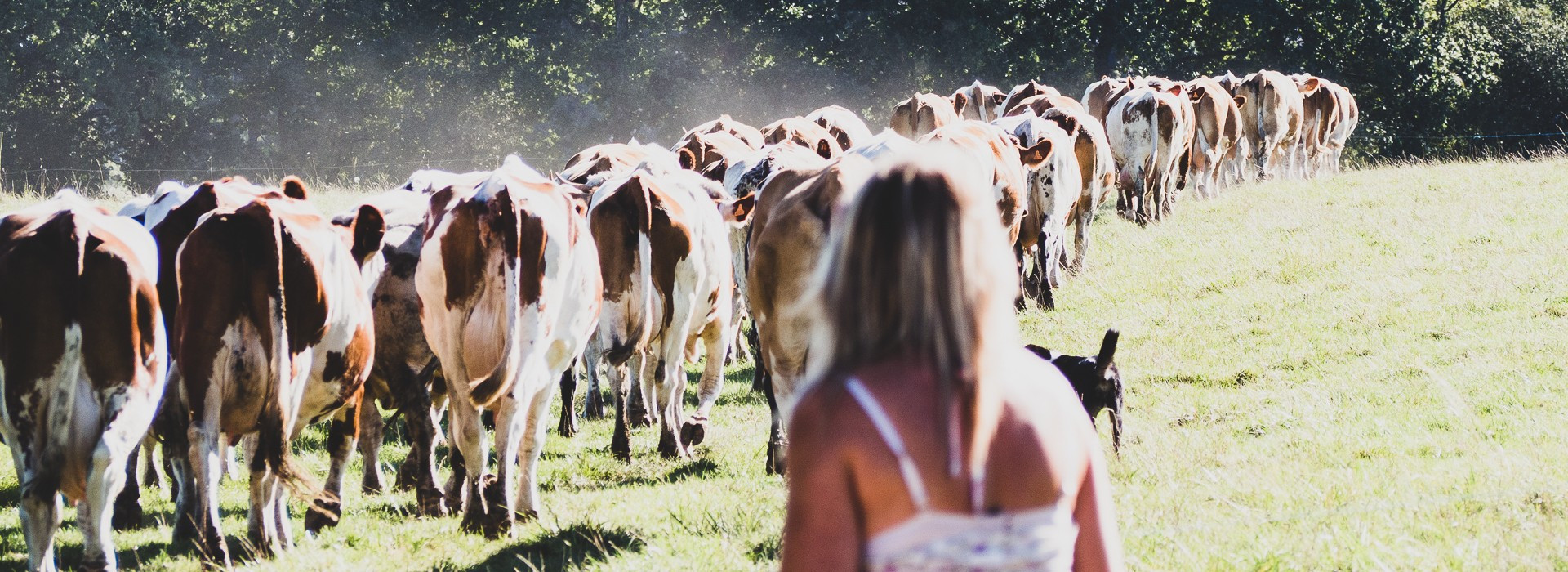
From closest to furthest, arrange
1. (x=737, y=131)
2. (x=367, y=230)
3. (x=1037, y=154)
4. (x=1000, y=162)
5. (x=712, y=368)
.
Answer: (x=367, y=230) < (x=712, y=368) < (x=1000, y=162) < (x=1037, y=154) < (x=737, y=131)

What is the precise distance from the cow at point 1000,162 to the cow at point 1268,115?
1486cm

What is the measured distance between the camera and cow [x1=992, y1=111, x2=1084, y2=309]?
41.8ft

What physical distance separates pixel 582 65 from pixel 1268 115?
23.5 m

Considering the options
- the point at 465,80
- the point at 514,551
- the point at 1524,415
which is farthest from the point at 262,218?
the point at 465,80

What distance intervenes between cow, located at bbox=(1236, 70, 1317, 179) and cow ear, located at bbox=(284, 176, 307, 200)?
20.0 meters

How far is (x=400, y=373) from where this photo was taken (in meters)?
7.56

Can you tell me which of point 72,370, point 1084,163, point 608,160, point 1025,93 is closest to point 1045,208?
point 1084,163

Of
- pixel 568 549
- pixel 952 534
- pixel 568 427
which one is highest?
pixel 952 534

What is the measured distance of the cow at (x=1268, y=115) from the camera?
23922 millimetres

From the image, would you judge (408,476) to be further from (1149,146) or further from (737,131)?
(1149,146)

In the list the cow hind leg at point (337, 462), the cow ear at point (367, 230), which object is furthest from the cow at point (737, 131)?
the cow hind leg at point (337, 462)

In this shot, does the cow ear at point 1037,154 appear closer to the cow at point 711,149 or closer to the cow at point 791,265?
the cow at point 711,149

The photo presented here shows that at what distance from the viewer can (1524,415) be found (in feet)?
25.2

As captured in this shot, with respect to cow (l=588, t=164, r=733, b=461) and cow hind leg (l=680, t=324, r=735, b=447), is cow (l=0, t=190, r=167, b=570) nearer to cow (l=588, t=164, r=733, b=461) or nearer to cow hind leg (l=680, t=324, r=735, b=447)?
cow (l=588, t=164, r=733, b=461)
